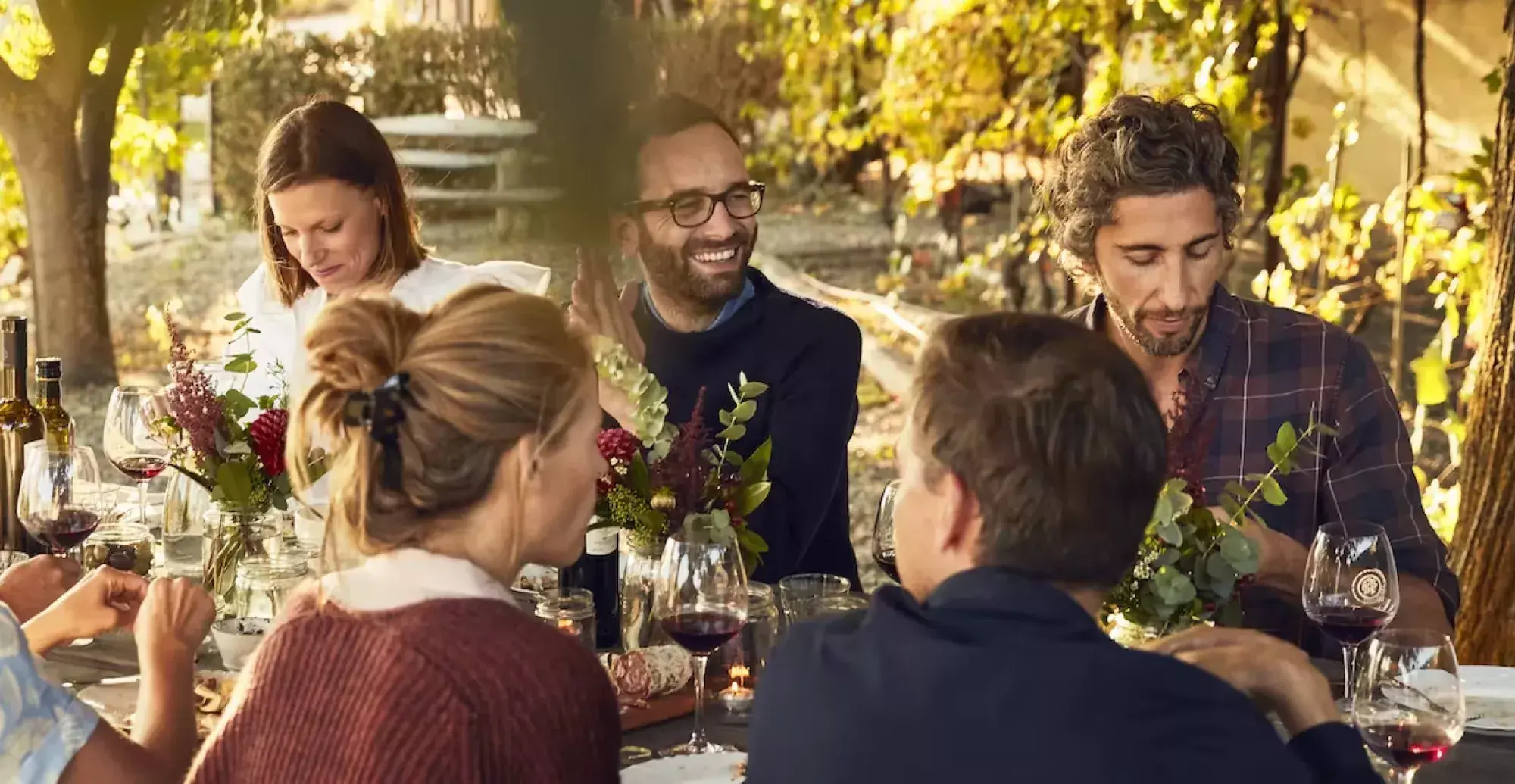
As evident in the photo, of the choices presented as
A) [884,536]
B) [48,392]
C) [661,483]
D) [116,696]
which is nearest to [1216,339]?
[884,536]

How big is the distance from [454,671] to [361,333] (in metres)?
0.31

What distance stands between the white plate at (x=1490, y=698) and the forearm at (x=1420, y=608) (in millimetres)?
191

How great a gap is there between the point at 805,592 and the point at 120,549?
974 millimetres

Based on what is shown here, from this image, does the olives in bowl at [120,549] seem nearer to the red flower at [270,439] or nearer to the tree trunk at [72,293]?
the red flower at [270,439]

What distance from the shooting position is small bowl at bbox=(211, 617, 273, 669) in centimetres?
192

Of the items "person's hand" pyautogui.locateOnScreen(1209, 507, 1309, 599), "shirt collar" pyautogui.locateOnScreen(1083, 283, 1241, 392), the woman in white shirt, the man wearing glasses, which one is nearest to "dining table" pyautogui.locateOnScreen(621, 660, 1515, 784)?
"person's hand" pyautogui.locateOnScreen(1209, 507, 1309, 599)

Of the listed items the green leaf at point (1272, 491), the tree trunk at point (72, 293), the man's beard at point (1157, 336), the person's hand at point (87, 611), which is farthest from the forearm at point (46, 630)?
the tree trunk at point (72, 293)

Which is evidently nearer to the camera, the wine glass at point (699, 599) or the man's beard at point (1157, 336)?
the wine glass at point (699, 599)

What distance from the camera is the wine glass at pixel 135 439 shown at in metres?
2.40

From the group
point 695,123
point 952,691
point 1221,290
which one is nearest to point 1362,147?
point 1221,290

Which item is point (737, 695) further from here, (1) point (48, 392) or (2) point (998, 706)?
(1) point (48, 392)

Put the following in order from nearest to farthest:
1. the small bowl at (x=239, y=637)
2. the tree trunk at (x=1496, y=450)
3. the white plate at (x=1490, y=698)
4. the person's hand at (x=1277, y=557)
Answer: the white plate at (x=1490, y=698) < the small bowl at (x=239, y=637) < the person's hand at (x=1277, y=557) < the tree trunk at (x=1496, y=450)

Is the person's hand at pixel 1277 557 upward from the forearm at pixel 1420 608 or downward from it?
upward

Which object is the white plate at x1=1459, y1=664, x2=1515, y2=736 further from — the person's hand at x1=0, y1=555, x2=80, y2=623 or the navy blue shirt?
the person's hand at x1=0, y1=555, x2=80, y2=623
